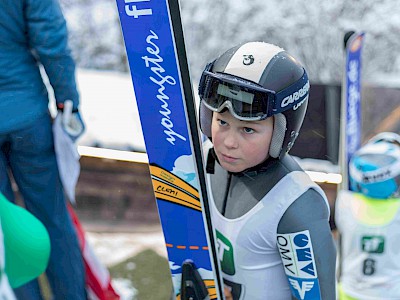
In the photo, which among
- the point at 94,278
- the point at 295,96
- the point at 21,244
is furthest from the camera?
the point at 94,278

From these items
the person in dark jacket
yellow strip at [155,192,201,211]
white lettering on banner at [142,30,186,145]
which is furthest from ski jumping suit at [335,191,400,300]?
white lettering on banner at [142,30,186,145]

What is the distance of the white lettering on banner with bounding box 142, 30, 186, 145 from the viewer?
6.29 ft

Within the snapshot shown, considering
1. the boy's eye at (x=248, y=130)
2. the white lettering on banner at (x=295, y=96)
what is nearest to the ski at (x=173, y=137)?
the boy's eye at (x=248, y=130)

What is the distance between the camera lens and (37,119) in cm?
276

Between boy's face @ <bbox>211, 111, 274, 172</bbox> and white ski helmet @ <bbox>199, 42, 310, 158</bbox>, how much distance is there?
0.09 ft

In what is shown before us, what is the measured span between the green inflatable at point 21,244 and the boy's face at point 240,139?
0.55 m

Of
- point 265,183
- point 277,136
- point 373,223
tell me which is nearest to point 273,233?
point 265,183

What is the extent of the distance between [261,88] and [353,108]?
2.05 meters

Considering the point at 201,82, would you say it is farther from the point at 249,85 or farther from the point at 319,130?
the point at 319,130

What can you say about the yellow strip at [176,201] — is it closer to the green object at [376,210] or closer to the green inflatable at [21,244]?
the green inflatable at [21,244]

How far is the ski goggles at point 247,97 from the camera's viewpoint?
1932 millimetres

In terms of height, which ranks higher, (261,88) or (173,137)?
(261,88)

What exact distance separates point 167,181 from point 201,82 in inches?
12.0

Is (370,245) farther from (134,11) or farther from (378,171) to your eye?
(134,11)
